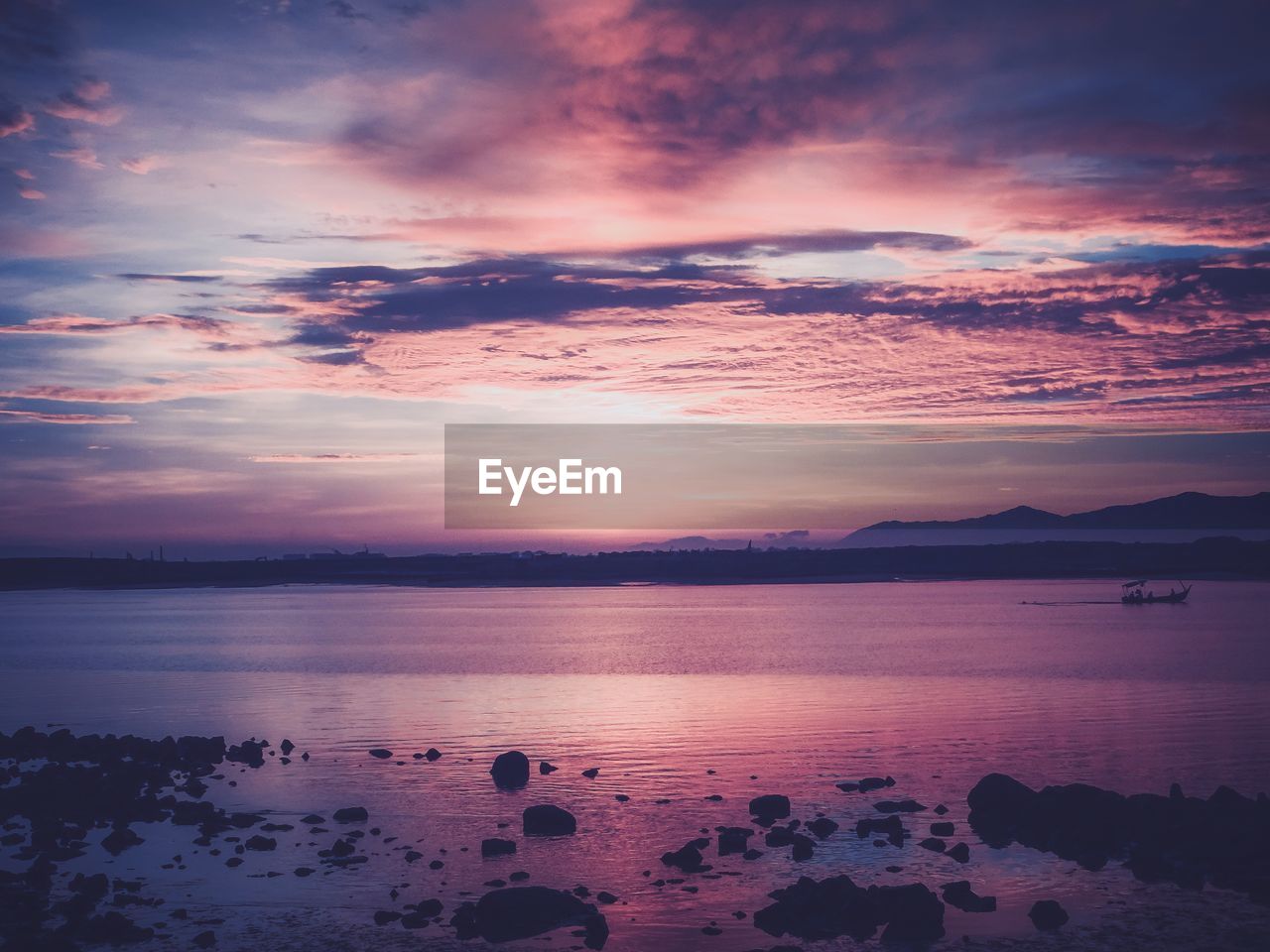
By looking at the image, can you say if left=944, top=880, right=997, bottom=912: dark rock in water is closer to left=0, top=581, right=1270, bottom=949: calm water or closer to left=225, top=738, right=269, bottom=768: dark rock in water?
left=0, top=581, right=1270, bottom=949: calm water

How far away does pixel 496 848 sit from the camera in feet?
67.3

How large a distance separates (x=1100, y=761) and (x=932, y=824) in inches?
383

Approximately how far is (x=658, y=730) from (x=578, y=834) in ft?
47.8

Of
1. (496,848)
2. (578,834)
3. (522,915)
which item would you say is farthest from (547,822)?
(522,915)

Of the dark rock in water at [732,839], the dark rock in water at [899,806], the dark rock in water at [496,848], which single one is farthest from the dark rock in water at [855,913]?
the dark rock in water at [899,806]

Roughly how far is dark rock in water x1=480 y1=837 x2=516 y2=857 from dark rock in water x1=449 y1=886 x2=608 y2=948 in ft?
10.7

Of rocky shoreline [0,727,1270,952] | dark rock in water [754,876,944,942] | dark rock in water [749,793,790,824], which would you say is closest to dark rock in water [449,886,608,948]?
rocky shoreline [0,727,1270,952]

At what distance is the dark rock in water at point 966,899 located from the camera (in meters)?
17.2

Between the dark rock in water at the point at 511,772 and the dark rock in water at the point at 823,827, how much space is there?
8047 mm

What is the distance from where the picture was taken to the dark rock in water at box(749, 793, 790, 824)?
22.6 metres

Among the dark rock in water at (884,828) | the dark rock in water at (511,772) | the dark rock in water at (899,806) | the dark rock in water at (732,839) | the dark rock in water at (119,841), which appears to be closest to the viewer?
the dark rock in water at (732,839)

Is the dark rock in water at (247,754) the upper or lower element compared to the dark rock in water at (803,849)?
lower

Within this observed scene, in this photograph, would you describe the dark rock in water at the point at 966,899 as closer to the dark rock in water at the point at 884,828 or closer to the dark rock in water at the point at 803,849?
the dark rock in water at the point at 803,849

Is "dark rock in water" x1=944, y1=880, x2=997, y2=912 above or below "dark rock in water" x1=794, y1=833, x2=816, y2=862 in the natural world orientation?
below
